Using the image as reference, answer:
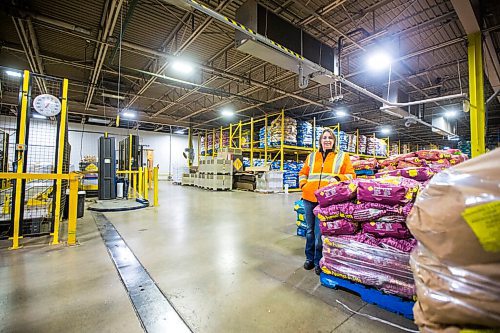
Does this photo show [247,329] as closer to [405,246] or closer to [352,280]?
[352,280]

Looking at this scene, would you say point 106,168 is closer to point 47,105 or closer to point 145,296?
point 47,105

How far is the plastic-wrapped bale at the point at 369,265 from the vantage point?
1.87 metres

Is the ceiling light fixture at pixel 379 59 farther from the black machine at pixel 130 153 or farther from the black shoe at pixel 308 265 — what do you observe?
the black machine at pixel 130 153

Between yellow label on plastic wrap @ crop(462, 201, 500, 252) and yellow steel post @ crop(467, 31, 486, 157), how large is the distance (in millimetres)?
5854

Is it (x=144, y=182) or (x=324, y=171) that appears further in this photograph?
(x=144, y=182)

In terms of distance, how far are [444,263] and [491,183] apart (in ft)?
1.13

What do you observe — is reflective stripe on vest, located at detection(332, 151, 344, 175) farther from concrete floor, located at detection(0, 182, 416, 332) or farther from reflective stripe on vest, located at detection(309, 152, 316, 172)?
concrete floor, located at detection(0, 182, 416, 332)

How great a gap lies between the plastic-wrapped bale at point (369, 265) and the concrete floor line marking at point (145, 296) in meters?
1.43

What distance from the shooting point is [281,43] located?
500cm

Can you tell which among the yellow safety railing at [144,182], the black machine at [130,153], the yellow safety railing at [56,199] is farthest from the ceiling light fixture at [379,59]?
the black machine at [130,153]

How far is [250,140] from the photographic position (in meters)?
14.7

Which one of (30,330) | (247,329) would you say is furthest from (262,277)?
(30,330)

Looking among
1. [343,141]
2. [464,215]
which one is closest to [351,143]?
[343,141]

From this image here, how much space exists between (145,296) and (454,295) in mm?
2293
